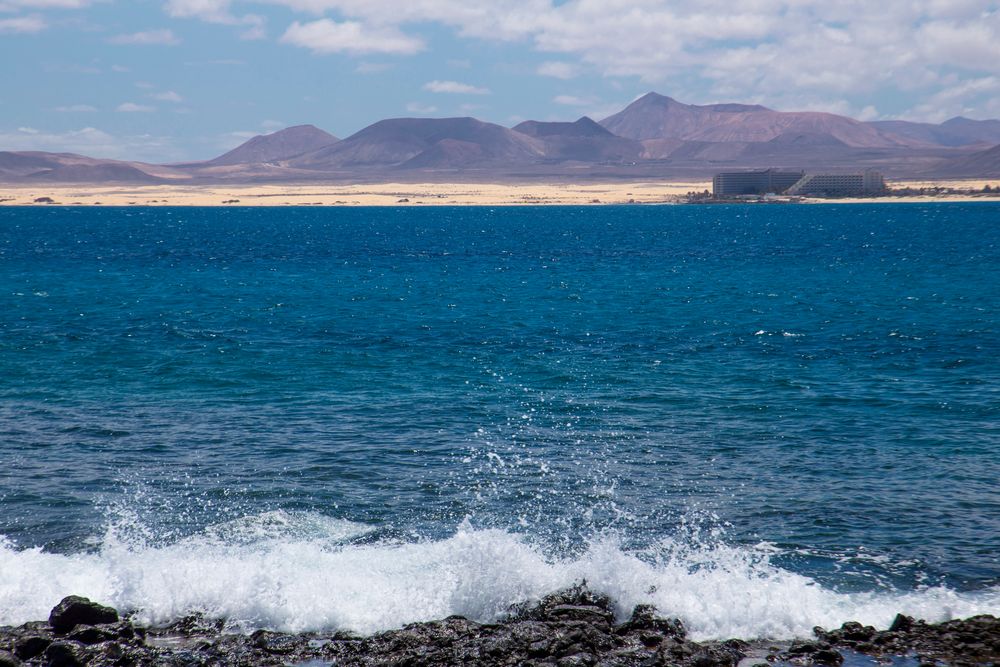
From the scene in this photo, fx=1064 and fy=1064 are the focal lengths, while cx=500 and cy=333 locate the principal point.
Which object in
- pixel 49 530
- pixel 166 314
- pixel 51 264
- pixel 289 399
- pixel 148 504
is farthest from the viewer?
pixel 51 264

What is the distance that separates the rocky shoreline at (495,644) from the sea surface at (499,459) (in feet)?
2.46

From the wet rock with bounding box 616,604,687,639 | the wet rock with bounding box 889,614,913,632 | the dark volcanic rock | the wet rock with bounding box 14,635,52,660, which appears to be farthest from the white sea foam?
the wet rock with bounding box 14,635,52,660

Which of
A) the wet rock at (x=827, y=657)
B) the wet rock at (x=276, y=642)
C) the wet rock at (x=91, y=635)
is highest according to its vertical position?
the wet rock at (x=91, y=635)

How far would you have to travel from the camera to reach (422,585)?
18.5m

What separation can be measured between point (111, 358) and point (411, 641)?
2806 cm

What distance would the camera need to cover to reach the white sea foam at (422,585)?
1741 cm

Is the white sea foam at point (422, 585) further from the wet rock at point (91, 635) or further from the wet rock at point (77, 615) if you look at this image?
the wet rock at point (91, 635)

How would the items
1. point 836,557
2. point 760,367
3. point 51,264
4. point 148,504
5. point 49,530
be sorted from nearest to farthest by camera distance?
point 836,557, point 49,530, point 148,504, point 760,367, point 51,264

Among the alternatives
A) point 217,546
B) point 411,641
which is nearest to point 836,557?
point 411,641

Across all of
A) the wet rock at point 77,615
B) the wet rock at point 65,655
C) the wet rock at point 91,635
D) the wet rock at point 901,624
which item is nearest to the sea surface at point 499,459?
the wet rock at point 901,624

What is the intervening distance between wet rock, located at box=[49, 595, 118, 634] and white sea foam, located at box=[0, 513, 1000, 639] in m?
0.82

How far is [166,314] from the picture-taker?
5534cm

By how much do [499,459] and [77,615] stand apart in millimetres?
11829

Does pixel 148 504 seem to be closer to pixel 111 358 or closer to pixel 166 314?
pixel 111 358
